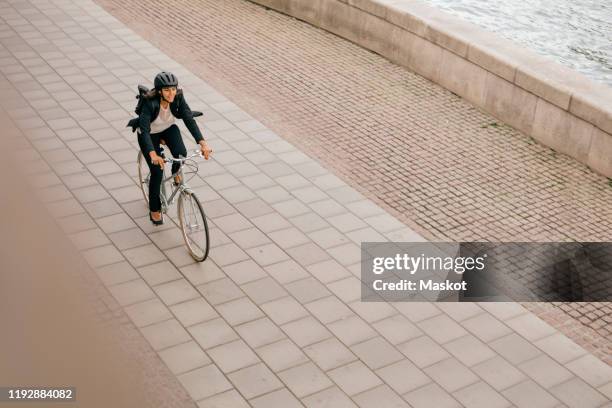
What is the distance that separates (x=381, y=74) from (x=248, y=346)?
6609 millimetres

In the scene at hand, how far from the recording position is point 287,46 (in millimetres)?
12156

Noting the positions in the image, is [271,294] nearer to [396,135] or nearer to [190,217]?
[190,217]

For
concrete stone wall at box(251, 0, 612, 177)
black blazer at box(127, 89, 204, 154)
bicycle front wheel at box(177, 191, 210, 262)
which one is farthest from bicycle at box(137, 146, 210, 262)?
concrete stone wall at box(251, 0, 612, 177)

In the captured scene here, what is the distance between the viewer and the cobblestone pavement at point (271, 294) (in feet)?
18.1

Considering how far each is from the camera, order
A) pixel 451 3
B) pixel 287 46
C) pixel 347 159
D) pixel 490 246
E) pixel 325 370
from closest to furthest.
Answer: pixel 325 370, pixel 490 246, pixel 347 159, pixel 287 46, pixel 451 3

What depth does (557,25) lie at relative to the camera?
14.0 meters

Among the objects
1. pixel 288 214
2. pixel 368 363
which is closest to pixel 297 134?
pixel 288 214

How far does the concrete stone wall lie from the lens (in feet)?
28.8

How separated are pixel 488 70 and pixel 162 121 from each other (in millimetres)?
5342

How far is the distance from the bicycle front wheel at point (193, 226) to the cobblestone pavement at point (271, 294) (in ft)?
0.42

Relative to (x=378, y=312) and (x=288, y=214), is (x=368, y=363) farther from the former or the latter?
(x=288, y=214)

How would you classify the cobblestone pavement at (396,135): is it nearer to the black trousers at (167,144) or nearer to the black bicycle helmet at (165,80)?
the black trousers at (167,144)

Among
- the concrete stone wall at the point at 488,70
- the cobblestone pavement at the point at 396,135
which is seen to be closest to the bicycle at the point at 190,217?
the cobblestone pavement at the point at 396,135

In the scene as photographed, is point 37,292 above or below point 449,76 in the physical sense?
above
